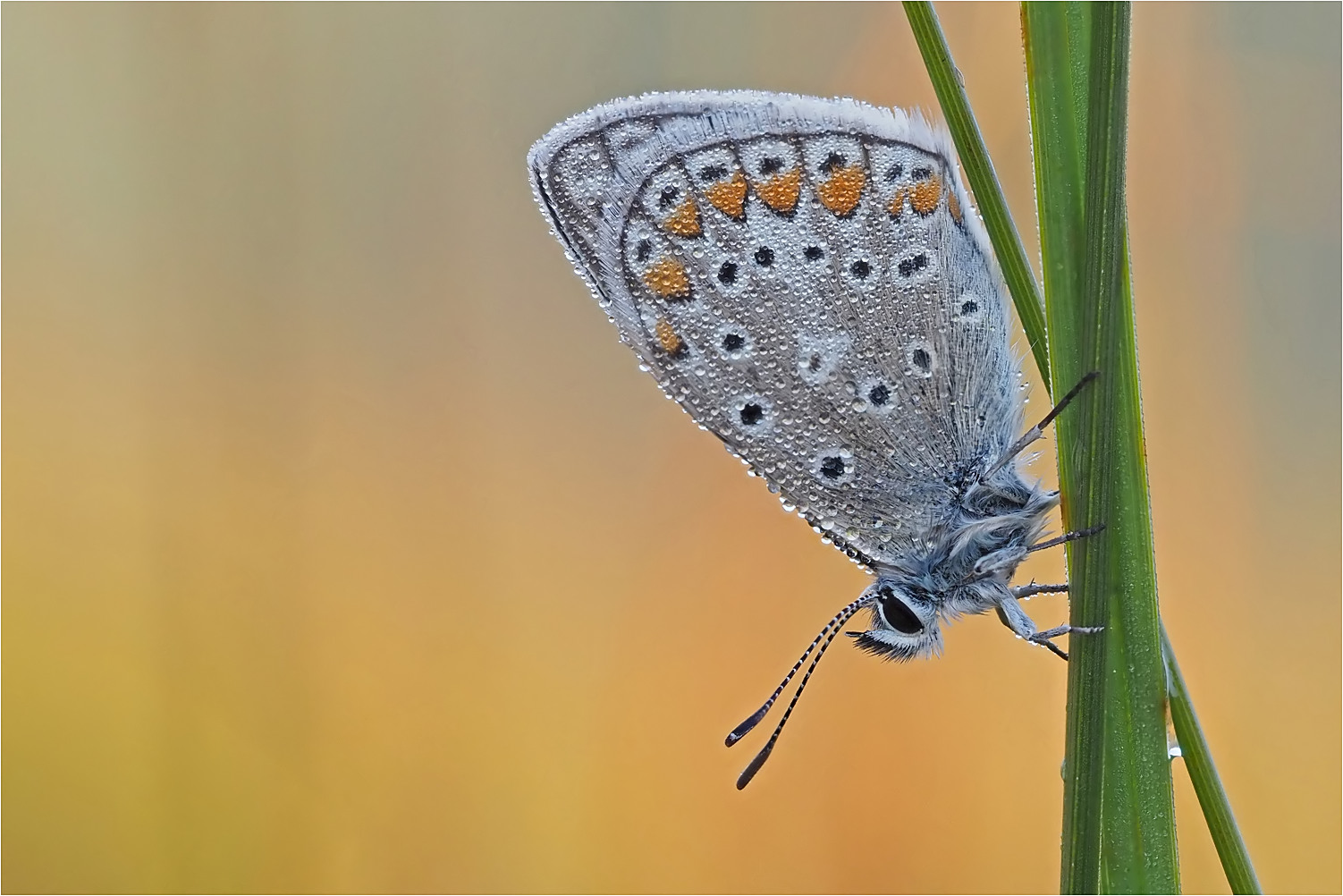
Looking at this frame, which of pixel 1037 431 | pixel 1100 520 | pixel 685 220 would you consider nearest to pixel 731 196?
pixel 685 220

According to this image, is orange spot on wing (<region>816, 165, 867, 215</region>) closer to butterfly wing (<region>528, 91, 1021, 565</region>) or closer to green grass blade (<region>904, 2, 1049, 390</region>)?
butterfly wing (<region>528, 91, 1021, 565</region>)

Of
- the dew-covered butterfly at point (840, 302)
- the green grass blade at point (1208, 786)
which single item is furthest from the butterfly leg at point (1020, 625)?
the green grass blade at point (1208, 786)

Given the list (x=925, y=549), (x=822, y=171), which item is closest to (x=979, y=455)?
(x=925, y=549)

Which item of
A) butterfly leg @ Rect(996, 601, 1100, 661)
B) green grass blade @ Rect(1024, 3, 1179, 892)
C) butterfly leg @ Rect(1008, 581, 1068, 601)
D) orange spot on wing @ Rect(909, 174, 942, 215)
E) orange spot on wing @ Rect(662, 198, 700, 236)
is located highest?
orange spot on wing @ Rect(909, 174, 942, 215)

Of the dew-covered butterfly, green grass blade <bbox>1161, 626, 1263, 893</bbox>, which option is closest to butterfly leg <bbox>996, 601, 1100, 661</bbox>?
the dew-covered butterfly

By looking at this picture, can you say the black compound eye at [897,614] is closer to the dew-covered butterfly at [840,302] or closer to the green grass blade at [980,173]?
the dew-covered butterfly at [840,302]

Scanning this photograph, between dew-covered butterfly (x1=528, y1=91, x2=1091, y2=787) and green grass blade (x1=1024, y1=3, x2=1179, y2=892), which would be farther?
dew-covered butterfly (x1=528, y1=91, x2=1091, y2=787)

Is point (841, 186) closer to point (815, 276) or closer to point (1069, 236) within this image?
point (815, 276)
